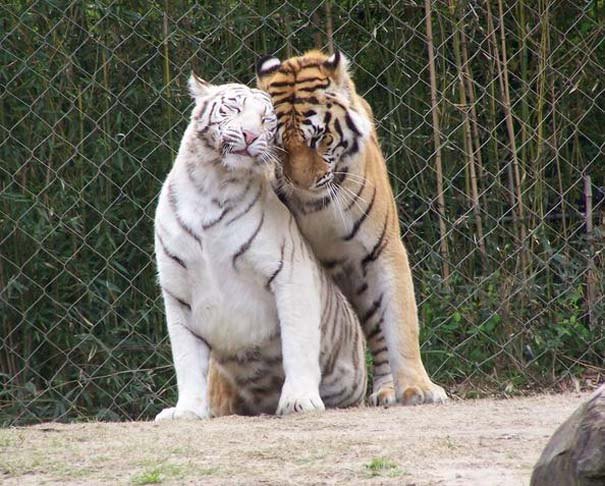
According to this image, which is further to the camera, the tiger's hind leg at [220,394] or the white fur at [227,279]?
the tiger's hind leg at [220,394]

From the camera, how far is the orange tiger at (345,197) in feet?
15.8

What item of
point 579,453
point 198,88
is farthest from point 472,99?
point 579,453

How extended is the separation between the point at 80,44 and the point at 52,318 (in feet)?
3.99

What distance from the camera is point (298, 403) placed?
14.7 ft

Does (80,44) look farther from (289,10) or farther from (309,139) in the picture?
(309,139)

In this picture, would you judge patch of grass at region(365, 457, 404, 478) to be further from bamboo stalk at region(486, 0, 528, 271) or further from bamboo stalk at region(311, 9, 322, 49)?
bamboo stalk at region(311, 9, 322, 49)

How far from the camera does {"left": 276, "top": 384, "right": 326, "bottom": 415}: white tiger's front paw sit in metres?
4.47

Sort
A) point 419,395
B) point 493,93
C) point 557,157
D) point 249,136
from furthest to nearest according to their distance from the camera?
point 493,93 < point 557,157 < point 419,395 < point 249,136

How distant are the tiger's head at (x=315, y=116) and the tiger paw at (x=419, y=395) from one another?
0.79 m

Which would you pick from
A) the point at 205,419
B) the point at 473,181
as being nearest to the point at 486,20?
the point at 473,181

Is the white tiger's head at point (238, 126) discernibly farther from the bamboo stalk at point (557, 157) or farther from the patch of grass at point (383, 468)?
the bamboo stalk at point (557, 157)

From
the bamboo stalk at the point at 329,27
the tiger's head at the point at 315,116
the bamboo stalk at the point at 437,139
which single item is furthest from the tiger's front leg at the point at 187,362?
the bamboo stalk at the point at 329,27

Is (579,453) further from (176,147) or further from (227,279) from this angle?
(176,147)

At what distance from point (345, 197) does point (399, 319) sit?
19.4 inches
